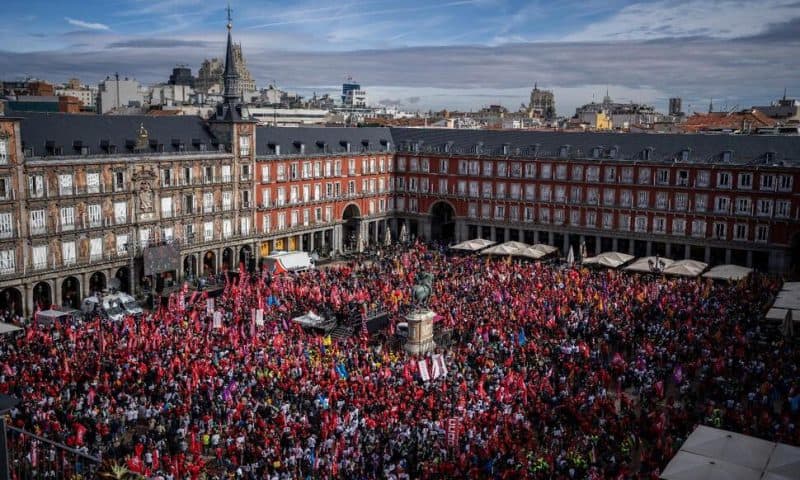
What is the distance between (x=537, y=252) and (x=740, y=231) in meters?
20.1

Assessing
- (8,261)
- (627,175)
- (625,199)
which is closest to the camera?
(8,261)

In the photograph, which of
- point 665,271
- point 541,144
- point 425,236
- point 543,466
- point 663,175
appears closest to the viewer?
point 543,466

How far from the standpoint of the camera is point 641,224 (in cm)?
7800

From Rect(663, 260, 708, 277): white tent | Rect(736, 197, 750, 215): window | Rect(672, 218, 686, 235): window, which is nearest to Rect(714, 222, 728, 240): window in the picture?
Rect(736, 197, 750, 215): window

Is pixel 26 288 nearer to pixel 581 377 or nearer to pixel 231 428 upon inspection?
pixel 231 428

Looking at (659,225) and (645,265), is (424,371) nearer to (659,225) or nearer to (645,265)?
(645,265)

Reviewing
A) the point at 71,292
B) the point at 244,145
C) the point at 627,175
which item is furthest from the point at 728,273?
the point at 71,292

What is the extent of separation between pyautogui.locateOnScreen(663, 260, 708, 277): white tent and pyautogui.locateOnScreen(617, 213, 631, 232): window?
45.6ft

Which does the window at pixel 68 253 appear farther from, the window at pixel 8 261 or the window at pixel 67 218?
the window at pixel 8 261

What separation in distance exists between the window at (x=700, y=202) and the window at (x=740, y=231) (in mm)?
3523

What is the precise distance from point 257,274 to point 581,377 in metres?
37.9

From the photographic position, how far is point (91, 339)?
4378 centimetres

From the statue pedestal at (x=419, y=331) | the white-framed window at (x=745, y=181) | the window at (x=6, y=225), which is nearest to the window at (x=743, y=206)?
the white-framed window at (x=745, y=181)

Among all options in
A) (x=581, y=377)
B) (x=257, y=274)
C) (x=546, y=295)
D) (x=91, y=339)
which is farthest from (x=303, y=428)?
(x=257, y=274)
